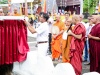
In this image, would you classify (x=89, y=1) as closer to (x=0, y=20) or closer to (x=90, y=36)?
(x=90, y=36)

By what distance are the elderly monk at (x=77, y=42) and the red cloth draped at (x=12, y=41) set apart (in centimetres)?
235

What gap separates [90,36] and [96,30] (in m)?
0.18

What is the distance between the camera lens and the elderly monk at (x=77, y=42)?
586cm

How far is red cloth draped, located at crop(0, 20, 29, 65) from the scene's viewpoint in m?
3.51

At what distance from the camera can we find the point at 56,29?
342 inches

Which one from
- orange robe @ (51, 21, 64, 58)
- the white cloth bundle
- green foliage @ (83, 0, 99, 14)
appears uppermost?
green foliage @ (83, 0, 99, 14)

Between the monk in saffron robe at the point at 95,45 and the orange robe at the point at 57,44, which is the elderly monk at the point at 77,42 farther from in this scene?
the orange robe at the point at 57,44

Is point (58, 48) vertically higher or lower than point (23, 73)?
lower

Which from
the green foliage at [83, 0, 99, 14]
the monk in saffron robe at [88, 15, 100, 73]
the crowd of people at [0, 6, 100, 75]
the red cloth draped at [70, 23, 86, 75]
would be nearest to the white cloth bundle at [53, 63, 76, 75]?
the crowd of people at [0, 6, 100, 75]

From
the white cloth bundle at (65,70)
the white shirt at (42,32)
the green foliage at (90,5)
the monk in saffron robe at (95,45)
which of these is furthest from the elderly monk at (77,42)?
the green foliage at (90,5)

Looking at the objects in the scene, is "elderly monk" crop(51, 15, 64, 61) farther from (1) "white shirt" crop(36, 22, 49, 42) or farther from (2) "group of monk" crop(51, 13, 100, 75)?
(1) "white shirt" crop(36, 22, 49, 42)

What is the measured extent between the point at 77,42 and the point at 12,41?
2.66 meters

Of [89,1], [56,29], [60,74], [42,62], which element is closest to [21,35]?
[42,62]

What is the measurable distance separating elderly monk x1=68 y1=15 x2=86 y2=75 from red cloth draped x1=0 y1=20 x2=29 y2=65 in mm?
2349
